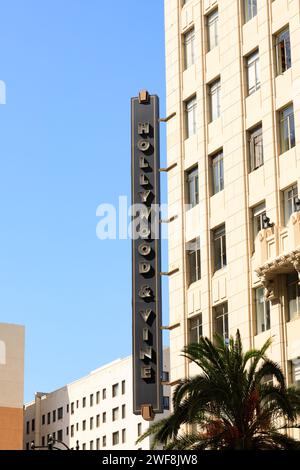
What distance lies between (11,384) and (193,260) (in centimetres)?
8724

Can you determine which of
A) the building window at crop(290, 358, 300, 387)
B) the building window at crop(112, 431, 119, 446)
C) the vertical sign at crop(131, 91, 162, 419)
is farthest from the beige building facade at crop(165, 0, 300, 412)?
the building window at crop(112, 431, 119, 446)

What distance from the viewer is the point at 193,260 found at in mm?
55250

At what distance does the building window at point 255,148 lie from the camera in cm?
5011

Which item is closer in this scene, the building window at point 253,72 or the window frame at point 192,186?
the building window at point 253,72

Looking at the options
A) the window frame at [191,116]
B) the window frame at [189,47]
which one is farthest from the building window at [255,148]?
the window frame at [189,47]

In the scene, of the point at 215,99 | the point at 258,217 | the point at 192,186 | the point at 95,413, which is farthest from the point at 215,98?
the point at 95,413

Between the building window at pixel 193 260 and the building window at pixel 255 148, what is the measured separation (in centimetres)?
577

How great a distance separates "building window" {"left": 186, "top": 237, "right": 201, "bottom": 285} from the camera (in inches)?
2153

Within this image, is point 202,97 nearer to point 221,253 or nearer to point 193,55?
point 193,55

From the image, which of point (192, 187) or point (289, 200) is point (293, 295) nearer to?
point (289, 200)

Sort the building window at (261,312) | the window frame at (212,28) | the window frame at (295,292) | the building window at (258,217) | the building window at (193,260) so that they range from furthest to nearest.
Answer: the window frame at (212,28) < the building window at (193,260) < the building window at (258,217) < the building window at (261,312) < the window frame at (295,292)

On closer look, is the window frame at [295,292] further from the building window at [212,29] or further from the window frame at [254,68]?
the building window at [212,29]
